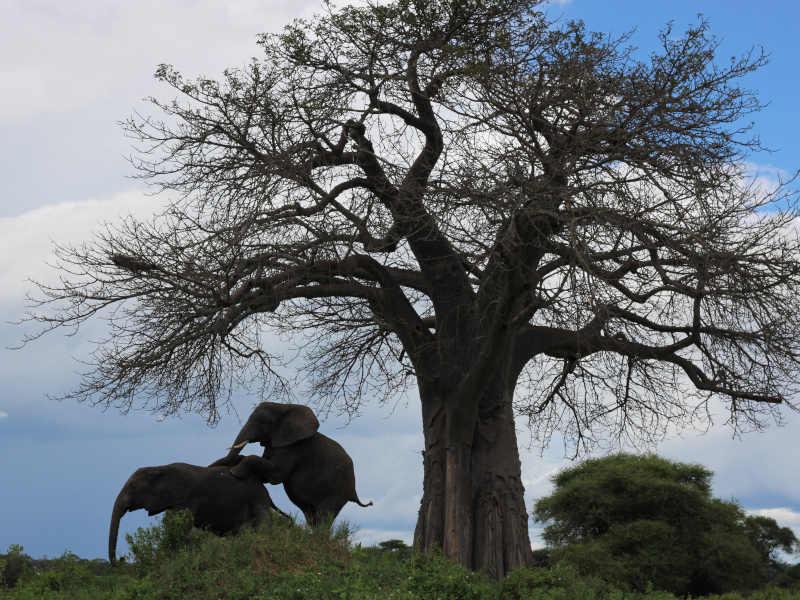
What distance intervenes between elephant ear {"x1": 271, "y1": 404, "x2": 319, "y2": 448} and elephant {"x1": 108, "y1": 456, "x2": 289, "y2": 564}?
1.76ft

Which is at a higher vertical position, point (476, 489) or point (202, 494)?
point (476, 489)

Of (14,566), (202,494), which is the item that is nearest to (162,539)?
(202,494)

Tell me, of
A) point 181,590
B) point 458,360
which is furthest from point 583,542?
point 181,590

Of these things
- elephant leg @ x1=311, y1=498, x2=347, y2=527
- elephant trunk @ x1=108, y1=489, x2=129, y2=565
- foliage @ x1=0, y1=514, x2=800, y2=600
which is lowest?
foliage @ x1=0, y1=514, x2=800, y2=600

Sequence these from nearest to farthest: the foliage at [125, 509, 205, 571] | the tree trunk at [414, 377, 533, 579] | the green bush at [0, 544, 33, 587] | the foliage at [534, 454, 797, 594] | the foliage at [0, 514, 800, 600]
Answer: the foliage at [0, 514, 800, 600] → the foliage at [125, 509, 205, 571] → the green bush at [0, 544, 33, 587] → the tree trunk at [414, 377, 533, 579] → the foliage at [534, 454, 797, 594]

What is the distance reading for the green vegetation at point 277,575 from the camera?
875 centimetres

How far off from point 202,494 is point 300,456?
1.57 m

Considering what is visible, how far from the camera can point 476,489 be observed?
42.0ft

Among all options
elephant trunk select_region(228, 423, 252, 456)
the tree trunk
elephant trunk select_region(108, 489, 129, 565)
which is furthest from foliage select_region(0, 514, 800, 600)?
the tree trunk

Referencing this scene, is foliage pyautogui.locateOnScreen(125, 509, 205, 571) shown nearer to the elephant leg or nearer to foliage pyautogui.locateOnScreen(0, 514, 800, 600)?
foliage pyautogui.locateOnScreen(0, 514, 800, 600)

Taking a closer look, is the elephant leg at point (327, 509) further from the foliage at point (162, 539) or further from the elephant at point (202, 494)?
the foliage at point (162, 539)

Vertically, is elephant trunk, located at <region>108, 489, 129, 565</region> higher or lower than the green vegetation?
higher

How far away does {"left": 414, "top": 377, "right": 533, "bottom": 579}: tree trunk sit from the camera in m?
12.3

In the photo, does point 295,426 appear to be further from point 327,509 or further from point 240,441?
point 327,509
